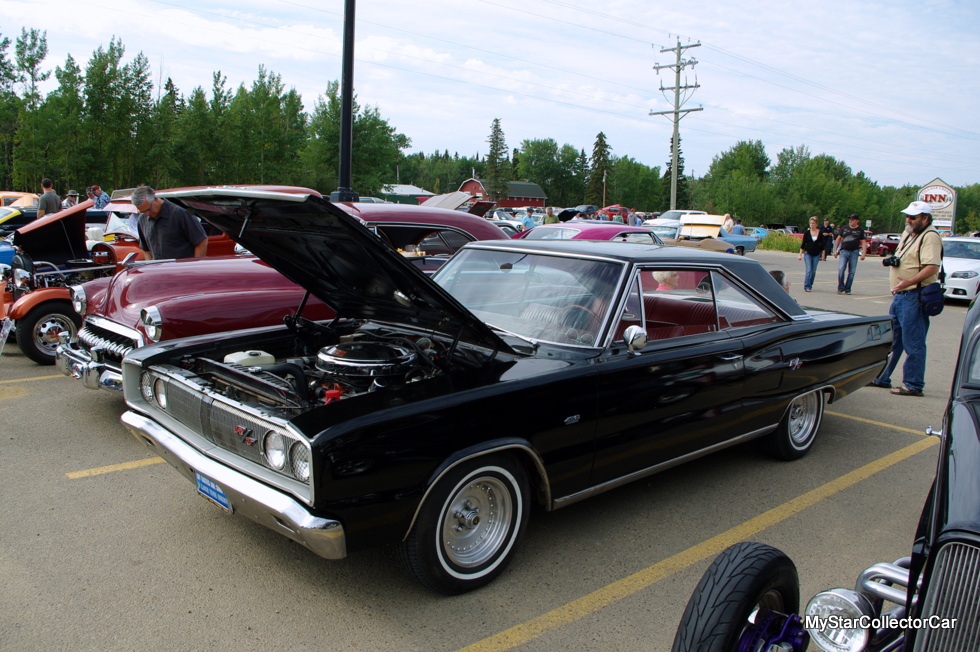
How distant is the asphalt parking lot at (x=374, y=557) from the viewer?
2807mm

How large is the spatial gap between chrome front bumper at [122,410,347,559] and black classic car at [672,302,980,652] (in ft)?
4.24

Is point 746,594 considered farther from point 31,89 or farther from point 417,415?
point 31,89

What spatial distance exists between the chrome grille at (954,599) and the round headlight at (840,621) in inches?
7.0

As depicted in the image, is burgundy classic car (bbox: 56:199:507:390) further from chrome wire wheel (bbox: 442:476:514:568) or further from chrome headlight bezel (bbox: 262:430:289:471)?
chrome wire wheel (bbox: 442:476:514:568)

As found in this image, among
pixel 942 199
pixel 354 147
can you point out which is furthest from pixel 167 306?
pixel 354 147

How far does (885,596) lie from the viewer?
198 centimetres

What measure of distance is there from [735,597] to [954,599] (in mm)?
589

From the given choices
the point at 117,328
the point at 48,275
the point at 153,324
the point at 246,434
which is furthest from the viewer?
the point at 48,275

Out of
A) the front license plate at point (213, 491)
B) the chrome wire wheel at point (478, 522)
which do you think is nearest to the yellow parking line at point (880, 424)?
the chrome wire wheel at point (478, 522)

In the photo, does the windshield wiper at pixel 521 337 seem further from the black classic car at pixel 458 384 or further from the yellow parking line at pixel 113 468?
the yellow parking line at pixel 113 468

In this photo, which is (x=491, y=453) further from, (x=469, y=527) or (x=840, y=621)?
(x=840, y=621)

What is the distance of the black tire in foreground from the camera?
2059 millimetres

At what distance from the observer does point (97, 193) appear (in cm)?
1636

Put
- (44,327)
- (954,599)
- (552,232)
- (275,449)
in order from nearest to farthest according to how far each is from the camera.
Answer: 1. (954,599)
2. (275,449)
3. (44,327)
4. (552,232)
